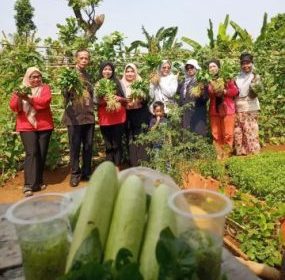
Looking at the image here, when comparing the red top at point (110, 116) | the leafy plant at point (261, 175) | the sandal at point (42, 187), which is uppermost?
the red top at point (110, 116)

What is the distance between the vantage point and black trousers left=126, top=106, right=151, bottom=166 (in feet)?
22.2

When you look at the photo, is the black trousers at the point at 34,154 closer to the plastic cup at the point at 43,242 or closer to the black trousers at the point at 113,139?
the black trousers at the point at 113,139

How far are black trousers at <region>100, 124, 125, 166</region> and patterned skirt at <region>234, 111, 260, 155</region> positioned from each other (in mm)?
1991

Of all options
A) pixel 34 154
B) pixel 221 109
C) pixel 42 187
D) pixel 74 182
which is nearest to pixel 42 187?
pixel 42 187

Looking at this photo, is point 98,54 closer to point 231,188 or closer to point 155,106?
point 155,106

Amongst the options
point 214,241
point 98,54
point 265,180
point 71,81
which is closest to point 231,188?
point 265,180

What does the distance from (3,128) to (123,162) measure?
202cm

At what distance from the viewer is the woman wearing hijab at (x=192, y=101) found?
6.86 m

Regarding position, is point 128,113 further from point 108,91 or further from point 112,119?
point 108,91

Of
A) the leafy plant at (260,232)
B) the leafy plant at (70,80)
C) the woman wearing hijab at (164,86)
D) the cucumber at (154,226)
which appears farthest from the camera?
the woman wearing hijab at (164,86)

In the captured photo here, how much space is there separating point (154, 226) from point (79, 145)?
5.55m

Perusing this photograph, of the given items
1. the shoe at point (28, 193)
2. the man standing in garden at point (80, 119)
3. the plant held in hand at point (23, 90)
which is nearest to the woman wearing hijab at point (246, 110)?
the man standing in garden at point (80, 119)

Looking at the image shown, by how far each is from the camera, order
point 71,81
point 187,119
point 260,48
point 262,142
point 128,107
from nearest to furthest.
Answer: point 71,81 → point 128,107 → point 187,119 → point 262,142 → point 260,48

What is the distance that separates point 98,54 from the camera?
24.7 ft
